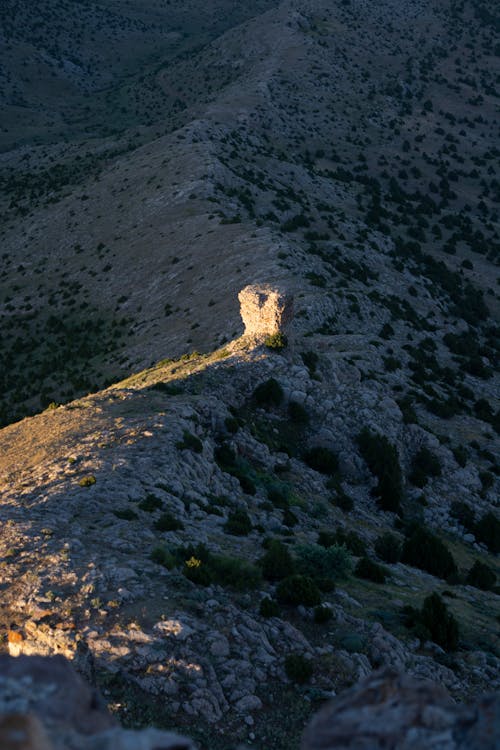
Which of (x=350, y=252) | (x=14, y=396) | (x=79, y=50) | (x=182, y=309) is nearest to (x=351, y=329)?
(x=182, y=309)

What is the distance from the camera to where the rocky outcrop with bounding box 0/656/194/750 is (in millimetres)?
4715

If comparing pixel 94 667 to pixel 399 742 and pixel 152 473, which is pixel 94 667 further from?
pixel 152 473

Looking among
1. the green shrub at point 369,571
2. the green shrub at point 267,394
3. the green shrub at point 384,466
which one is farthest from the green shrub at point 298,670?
the green shrub at point 267,394

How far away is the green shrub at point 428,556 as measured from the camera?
23328mm

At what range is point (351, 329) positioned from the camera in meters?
46.7

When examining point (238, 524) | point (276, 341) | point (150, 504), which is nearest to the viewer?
point (150, 504)

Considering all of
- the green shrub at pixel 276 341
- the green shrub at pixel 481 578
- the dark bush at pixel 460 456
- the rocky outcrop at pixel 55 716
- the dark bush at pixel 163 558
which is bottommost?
the dark bush at pixel 460 456

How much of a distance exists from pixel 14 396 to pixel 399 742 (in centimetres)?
4603

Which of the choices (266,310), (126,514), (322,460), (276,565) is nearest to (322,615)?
(276,565)

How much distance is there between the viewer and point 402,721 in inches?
218

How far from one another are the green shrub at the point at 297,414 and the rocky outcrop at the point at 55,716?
82.1ft

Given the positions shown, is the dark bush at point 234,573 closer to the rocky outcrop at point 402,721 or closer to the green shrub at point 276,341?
the rocky outcrop at point 402,721

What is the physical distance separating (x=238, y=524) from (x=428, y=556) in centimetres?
811

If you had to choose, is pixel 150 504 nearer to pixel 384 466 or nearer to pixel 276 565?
pixel 276 565
